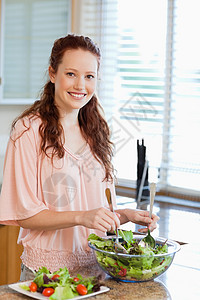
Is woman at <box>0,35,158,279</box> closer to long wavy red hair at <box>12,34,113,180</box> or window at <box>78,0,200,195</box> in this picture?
long wavy red hair at <box>12,34,113,180</box>

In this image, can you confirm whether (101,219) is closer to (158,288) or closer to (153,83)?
(158,288)

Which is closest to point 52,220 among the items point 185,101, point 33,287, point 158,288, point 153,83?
point 33,287

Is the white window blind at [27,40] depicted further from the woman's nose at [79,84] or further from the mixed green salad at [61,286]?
the mixed green salad at [61,286]

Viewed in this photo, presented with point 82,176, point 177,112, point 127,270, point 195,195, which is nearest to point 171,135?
point 177,112

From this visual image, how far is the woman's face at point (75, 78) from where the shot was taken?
1465 mm

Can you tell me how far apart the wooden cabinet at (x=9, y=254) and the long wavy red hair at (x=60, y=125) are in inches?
40.3

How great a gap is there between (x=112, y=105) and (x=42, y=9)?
0.75 meters

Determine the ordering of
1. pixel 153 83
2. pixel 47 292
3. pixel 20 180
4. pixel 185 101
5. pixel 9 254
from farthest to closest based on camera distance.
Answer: pixel 153 83 < pixel 185 101 < pixel 9 254 < pixel 20 180 < pixel 47 292

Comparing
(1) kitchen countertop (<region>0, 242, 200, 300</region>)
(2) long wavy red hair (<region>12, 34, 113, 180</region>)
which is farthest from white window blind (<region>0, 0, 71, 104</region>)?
(1) kitchen countertop (<region>0, 242, 200, 300</region>)

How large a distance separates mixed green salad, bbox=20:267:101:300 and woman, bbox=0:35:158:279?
0.15 m

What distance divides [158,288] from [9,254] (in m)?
1.36

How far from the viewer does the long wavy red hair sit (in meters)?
1.48

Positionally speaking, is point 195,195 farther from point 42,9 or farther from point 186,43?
point 42,9

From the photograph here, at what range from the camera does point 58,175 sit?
1465 mm
